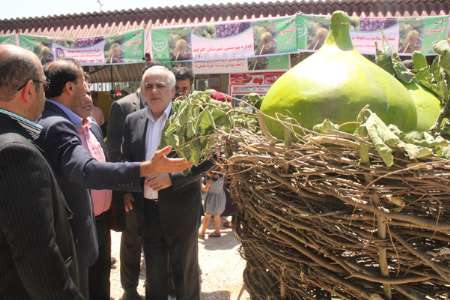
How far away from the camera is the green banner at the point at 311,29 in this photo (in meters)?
6.82

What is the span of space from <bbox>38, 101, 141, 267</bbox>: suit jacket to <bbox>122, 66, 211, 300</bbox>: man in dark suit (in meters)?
0.69

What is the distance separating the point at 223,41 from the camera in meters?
7.29

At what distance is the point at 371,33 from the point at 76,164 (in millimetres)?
5902

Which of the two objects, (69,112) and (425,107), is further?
(69,112)

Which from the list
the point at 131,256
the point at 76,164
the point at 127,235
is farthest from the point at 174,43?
the point at 76,164

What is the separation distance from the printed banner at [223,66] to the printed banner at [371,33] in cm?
182

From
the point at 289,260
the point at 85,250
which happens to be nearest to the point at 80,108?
the point at 85,250

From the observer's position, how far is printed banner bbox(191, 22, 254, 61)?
7164mm

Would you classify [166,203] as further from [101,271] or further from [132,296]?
[132,296]

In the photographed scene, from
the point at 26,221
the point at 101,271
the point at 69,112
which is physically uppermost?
the point at 69,112

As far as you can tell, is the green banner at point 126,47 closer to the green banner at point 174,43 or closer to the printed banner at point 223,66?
the green banner at point 174,43

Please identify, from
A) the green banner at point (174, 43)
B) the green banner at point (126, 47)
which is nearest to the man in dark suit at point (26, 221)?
the green banner at point (174, 43)

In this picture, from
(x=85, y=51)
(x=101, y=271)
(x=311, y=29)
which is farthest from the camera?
(x=85, y=51)

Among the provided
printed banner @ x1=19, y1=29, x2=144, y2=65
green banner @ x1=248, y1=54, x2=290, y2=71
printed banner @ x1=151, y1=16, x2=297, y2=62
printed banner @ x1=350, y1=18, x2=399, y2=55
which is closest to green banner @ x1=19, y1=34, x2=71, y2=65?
printed banner @ x1=19, y1=29, x2=144, y2=65
